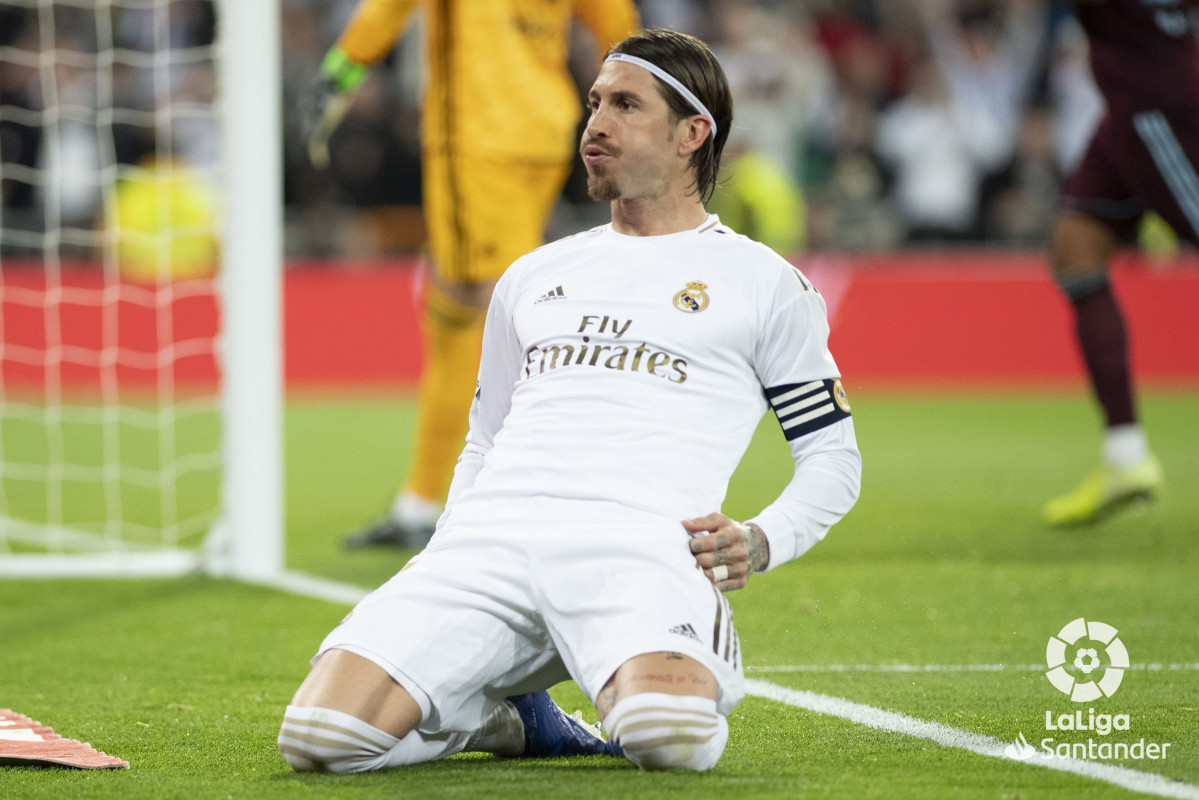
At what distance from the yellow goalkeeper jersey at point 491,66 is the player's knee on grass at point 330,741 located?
3.14m

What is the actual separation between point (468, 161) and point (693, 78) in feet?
8.50

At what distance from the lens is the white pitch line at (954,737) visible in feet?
8.29

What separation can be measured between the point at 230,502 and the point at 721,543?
2.79 m

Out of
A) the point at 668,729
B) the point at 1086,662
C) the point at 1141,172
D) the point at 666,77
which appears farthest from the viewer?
the point at 1141,172

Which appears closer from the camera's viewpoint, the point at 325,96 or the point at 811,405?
the point at 811,405

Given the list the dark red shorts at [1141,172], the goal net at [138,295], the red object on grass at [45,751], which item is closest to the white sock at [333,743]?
the red object on grass at [45,751]

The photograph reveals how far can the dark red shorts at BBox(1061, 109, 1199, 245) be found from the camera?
5363mm

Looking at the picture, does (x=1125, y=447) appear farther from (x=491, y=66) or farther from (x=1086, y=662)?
(x=491, y=66)

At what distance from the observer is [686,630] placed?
2.65m

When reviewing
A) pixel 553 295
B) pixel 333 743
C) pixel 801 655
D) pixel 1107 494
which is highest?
pixel 553 295

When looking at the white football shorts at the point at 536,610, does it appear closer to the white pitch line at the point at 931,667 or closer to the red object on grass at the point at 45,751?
the red object on grass at the point at 45,751

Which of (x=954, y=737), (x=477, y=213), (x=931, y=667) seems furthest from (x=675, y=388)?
(x=477, y=213)

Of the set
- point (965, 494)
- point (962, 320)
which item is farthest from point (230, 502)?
point (962, 320)

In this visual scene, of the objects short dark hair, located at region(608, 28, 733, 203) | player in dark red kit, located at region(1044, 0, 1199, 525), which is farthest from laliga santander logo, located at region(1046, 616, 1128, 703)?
player in dark red kit, located at region(1044, 0, 1199, 525)
